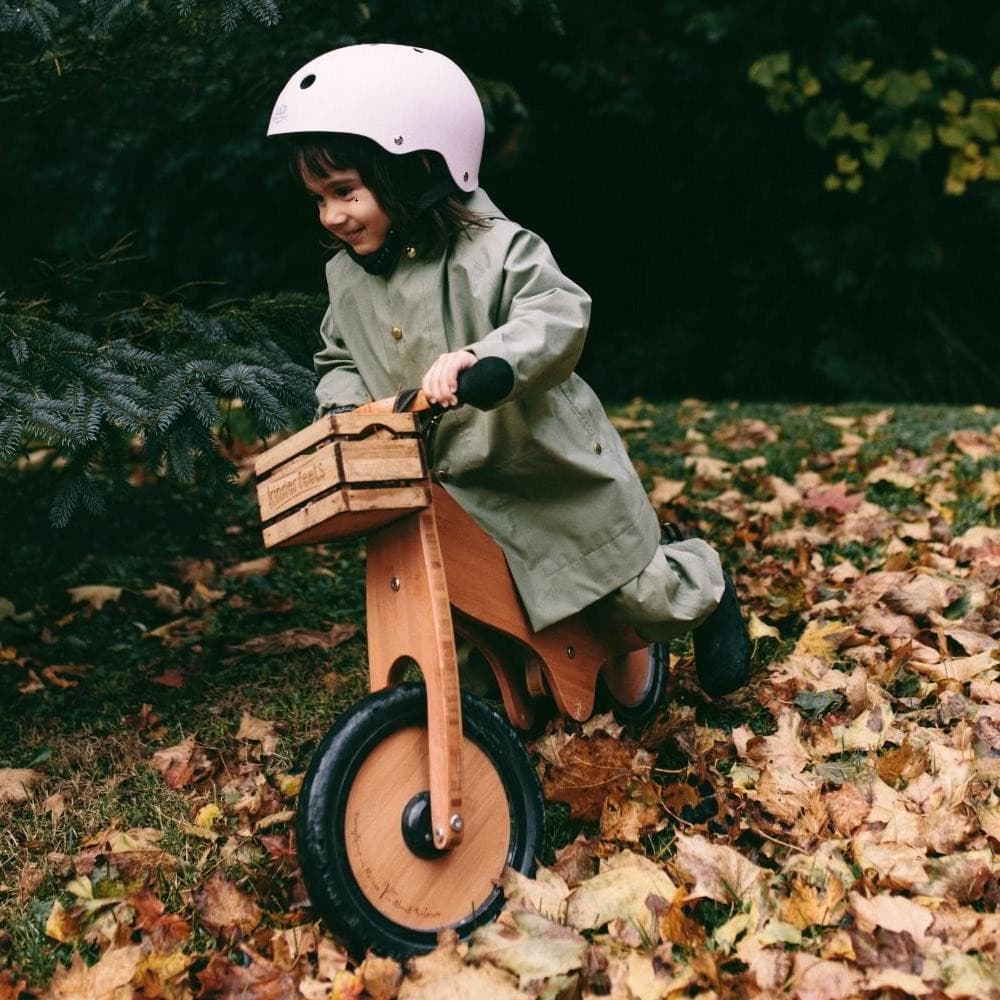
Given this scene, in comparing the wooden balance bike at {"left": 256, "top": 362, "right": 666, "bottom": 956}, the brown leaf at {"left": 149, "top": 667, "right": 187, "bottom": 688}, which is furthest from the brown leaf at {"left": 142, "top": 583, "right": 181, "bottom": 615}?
the wooden balance bike at {"left": 256, "top": 362, "right": 666, "bottom": 956}

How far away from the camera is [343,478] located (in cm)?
192

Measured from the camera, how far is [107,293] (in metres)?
3.26

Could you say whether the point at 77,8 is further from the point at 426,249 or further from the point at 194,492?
the point at 194,492

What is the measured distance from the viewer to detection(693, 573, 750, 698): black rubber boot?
275 centimetres

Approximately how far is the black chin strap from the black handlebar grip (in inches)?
19.8

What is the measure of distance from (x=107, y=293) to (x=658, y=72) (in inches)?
178

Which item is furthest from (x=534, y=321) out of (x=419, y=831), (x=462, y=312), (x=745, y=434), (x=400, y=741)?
(x=745, y=434)

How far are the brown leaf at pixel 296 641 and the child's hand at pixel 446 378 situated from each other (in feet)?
5.76

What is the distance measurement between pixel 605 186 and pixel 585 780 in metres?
5.92

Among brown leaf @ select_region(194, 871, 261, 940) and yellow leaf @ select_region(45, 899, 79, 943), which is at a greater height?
yellow leaf @ select_region(45, 899, 79, 943)

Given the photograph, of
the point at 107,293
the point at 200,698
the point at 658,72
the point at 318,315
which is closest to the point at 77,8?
the point at 107,293

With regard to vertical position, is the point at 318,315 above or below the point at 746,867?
above

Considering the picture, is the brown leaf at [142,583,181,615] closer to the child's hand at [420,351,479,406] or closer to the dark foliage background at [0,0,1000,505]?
the dark foliage background at [0,0,1000,505]

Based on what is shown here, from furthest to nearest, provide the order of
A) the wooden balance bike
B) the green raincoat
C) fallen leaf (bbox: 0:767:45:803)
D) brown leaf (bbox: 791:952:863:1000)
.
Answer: fallen leaf (bbox: 0:767:45:803)
the green raincoat
the wooden balance bike
brown leaf (bbox: 791:952:863:1000)
